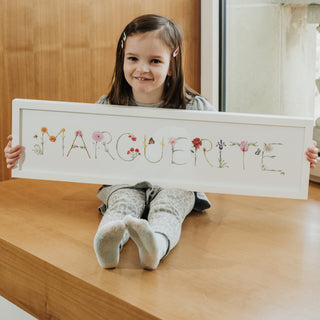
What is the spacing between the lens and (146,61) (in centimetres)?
118

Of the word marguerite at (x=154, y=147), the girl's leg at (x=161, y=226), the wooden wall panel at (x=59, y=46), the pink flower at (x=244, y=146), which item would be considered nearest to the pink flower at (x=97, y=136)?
the word marguerite at (x=154, y=147)

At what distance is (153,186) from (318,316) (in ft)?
1.83

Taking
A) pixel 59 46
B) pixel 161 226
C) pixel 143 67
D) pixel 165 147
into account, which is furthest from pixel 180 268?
pixel 59 46

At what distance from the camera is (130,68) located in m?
1.19

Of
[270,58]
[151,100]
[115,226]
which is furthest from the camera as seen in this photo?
[270,58]

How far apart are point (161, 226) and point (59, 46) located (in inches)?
35.8

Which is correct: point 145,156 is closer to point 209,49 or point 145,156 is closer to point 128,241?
point 128,241

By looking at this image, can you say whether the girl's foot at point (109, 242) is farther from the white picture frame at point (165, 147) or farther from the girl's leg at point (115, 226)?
the white picture frame at point (165, 147)

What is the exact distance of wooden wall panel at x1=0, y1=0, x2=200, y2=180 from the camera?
1.56 metres

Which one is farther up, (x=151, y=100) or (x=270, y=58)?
(x=270, y=58)

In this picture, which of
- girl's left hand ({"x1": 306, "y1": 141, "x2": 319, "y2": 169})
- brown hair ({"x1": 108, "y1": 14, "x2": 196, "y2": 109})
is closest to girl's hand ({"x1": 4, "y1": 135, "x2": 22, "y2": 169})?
brown hair ({"x1": 108, "y1": 14, "x2": 196, "y2": 109})

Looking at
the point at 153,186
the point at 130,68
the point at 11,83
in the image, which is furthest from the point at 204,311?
the point at 11,83

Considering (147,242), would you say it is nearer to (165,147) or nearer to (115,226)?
(115,226)

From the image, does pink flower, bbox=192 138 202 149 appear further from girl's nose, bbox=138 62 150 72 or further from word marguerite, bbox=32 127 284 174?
girl's nose, bbox=138 62 150 72
